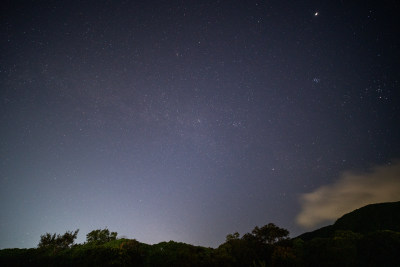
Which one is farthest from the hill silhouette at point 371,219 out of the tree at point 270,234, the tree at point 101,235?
the tree at point 101,235

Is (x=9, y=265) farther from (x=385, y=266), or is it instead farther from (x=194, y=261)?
(x=385, y=266)

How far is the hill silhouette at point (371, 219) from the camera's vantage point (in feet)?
128

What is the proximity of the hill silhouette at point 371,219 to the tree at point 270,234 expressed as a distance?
1478cm

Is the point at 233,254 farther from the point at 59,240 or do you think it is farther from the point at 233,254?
the point at 59,240

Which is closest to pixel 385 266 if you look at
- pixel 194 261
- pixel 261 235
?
pixel 261 235

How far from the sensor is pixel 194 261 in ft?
64.8

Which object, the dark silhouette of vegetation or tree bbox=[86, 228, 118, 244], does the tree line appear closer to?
the dark silhouette of vegetation

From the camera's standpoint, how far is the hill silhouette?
39.0m

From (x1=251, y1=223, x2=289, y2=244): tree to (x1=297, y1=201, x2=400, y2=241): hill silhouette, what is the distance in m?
14.8

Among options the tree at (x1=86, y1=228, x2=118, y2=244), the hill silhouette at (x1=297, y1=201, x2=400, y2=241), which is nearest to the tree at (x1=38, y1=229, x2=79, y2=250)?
the tree at (x1=86, y1=228, x2=118, y2=244)

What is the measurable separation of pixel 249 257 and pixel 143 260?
40.2 ft

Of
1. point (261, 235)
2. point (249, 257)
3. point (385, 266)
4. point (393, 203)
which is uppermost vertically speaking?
point (393, 203)

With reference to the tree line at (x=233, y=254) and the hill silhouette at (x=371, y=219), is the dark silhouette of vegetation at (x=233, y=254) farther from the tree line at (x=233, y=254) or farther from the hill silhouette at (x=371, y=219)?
the hill silhouette at (x=371, y=219)

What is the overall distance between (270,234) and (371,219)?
2521 cm
